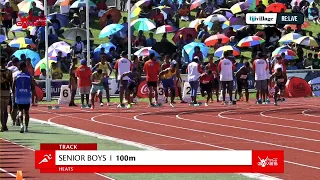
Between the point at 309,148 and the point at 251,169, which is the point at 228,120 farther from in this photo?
the point at 251,169

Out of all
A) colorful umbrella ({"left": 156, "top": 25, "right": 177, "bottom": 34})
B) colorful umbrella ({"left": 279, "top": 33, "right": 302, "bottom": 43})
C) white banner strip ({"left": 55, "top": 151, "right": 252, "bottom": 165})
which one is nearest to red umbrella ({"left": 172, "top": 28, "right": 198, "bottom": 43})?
colorful umbrella ({"left": 156, "top": 25, "right": 177, "bottom": 34})

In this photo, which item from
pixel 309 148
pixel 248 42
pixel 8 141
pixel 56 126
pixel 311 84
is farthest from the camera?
pixel 248 42

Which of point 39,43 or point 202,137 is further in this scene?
point 39,43

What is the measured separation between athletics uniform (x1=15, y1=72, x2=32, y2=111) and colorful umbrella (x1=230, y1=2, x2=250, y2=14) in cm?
2339

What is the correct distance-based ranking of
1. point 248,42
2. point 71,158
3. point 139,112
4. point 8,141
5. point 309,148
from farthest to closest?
point 248,42, point 139,112, point 8,141, point 309,148, point 71,158

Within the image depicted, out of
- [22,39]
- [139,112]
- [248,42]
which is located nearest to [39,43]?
[22,39]

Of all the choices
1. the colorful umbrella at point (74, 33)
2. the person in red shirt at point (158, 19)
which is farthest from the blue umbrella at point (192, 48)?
the person in red shirt at point (158, 19)

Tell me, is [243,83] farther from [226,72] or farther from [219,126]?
[219,126]

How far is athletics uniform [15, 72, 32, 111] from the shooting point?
23562 mm

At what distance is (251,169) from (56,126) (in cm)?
1297

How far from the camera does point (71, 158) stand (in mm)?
12789

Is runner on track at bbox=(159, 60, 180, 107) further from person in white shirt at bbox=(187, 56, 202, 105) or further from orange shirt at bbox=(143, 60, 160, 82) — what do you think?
orange shirt at bbox=(143, 60, 160, 82)

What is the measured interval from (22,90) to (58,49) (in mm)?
15582

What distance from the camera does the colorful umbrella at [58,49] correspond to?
127 feet
